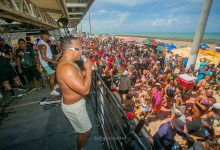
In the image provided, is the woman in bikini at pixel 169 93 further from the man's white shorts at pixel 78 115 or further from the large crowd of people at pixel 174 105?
the man's white shorts at pixel 78 115

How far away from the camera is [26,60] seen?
4965 millimetres

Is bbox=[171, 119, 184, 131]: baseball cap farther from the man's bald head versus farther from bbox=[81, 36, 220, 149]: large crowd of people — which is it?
the man's bald head

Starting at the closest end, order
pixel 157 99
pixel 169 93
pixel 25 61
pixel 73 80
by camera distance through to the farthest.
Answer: pixel 73 80 < pixel 25 61 < pixel 157 99 < pixel 169 93

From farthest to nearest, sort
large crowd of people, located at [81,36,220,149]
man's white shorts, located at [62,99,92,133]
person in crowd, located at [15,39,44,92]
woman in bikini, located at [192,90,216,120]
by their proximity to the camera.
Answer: woman in bikini, located at [192,90,216,120], person in crowd, located at [15,39,44,92], large crowd of people, located at [81,36,220,149], man's white shorts, located at [62,99,92,133]

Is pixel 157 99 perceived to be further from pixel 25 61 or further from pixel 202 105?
pixel 25 61

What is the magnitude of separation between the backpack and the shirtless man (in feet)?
11.3

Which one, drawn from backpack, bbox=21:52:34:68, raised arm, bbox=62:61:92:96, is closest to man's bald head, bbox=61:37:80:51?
raised arm, bbox=62:61:92:96

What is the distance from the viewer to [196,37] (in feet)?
32.6

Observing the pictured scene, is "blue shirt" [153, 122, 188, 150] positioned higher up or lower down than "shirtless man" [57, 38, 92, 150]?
lower down

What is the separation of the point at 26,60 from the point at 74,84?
3870 millimetres

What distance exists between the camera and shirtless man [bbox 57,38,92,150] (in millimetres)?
2008

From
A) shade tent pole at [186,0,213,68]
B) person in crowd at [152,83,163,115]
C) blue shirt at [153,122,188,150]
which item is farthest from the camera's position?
shade tent pole at [186,0,213,68]

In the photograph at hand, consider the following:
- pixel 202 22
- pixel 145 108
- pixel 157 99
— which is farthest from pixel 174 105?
pixel 202 22

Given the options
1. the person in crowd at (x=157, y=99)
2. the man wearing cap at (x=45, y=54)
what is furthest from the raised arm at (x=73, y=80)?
the person in crowd at (x=157, y=99)
